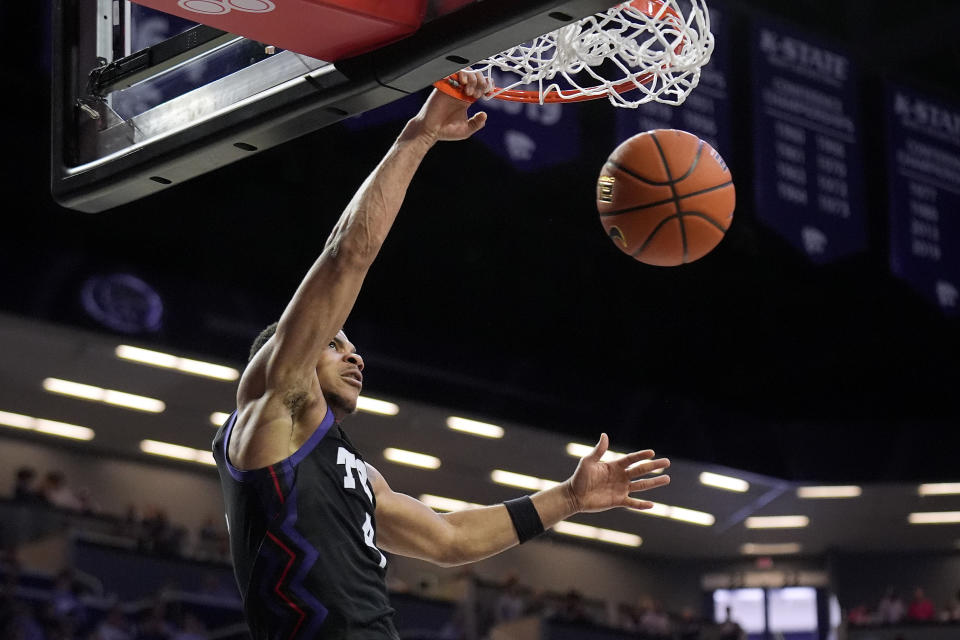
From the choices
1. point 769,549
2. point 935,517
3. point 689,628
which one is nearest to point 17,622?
point 689,628

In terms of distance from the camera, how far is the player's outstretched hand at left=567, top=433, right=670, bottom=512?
3.93 m

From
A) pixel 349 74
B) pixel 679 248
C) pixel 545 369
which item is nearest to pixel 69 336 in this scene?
pixel 545 369

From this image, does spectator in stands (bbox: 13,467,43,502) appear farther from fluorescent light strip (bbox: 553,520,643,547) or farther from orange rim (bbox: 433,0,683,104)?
fluorescent light strip (bbox: 553,520,643,547)

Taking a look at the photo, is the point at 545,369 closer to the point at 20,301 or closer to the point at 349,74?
the point at 20,301

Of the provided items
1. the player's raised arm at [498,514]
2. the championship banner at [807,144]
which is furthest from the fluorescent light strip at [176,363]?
the player's raised arm at [498,514]

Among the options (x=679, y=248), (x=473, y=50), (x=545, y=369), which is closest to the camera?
(x=473, y=50)

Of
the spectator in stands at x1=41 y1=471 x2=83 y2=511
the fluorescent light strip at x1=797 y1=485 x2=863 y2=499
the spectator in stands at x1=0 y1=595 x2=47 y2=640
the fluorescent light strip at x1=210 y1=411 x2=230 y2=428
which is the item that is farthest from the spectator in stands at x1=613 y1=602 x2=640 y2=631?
the spectator in stands at x1=0 y1=595 x2=47 y2=640

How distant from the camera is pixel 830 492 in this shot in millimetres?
16969

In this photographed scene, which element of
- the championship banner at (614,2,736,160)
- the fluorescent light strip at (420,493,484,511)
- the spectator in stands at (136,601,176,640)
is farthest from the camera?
the fluorescent light strip at (420,493,484,511)

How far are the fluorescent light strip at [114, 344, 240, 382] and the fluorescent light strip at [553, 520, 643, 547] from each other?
25.9 ft

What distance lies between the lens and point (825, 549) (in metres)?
20.4

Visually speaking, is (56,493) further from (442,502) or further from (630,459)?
(630,459)

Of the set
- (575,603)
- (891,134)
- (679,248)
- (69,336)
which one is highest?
(891,134)

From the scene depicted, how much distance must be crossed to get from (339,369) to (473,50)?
3.36 feet
